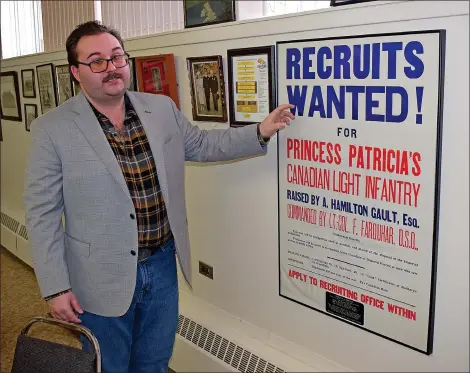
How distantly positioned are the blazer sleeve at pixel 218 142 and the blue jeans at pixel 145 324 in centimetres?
43

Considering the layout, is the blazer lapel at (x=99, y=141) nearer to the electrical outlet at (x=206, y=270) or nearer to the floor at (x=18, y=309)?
the electrical outlet at (x=206, y=270)

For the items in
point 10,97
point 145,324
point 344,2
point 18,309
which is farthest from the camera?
point 10,97

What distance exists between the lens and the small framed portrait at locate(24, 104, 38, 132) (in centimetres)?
461

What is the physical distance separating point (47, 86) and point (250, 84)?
261cm

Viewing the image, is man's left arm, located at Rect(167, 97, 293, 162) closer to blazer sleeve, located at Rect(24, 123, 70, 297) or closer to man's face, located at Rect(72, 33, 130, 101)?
man's face, located at Rect(72, 33, 130, 101)

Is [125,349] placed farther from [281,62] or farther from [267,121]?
[281,62]

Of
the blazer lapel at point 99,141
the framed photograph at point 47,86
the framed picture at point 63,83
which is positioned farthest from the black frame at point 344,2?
the framed photograph at point 47,86

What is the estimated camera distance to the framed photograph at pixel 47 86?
13.9ft

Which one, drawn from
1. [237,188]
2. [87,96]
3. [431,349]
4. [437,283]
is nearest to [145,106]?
[87,96]

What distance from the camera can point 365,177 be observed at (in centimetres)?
192

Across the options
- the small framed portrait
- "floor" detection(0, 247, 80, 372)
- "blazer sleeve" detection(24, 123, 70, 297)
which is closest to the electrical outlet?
"blazer sleeve" detection(24, 123, 70, 297)

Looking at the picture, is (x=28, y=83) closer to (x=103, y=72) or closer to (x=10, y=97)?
(x=10, y=97)

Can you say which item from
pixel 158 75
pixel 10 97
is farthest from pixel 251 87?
pixel 10 97

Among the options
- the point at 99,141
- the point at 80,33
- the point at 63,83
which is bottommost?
the point at 99,141
